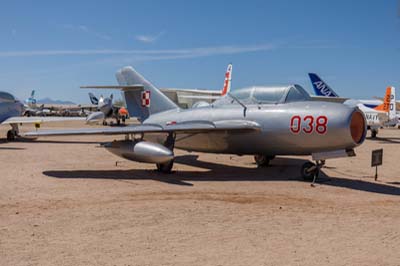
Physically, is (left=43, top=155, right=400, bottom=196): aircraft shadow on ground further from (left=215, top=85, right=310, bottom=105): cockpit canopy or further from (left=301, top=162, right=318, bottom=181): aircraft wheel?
(left=215, top=85, right=310, bottom=105): cockpit canopy

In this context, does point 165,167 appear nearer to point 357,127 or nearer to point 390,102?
point 357,127

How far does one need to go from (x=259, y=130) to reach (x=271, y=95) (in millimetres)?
1026

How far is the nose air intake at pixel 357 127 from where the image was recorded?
29.8 feet

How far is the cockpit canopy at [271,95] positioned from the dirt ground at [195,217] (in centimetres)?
196

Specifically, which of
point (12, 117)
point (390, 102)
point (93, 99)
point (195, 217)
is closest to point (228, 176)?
point (195, 217)

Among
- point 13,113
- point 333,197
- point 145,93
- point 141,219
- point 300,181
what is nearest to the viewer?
point 141,219

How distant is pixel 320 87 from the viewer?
1727 inches

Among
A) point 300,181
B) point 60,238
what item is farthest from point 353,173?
point 60,238

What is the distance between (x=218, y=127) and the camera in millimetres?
10133

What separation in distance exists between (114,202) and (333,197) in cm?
424

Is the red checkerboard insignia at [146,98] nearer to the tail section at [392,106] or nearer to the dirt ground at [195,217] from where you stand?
the dirt ground at [195,217]

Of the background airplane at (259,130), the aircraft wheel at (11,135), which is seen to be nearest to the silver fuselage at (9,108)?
the aircraft wheel at (11,135)

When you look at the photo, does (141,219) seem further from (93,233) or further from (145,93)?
(145,93)

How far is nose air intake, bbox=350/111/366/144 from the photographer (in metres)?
9.08
